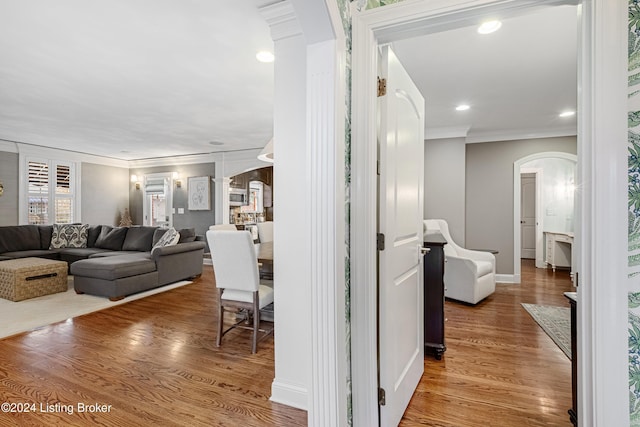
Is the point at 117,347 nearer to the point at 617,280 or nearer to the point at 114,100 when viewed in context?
the point at 114,100

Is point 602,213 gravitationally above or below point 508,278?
above

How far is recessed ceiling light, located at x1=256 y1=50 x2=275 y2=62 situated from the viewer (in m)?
2.60

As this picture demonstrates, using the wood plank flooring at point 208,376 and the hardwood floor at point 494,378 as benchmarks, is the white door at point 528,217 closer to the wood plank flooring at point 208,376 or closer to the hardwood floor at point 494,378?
the hardwood floor at point 494,378

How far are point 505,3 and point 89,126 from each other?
227 inches

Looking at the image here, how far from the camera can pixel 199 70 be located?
292 centimetres

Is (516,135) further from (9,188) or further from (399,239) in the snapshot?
(9,188)

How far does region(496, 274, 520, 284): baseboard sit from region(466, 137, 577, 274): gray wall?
7 cm

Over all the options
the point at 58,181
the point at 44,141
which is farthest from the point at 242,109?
the point at 58,181

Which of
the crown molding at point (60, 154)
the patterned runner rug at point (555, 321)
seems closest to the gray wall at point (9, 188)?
the crown molding at point (60, 154)

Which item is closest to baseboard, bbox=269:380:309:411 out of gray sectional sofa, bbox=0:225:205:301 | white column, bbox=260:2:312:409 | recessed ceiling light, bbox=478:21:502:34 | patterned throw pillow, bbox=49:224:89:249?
white column, bbox=260:2:312:409

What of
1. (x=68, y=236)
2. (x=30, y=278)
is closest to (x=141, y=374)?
(x=30, y=278)

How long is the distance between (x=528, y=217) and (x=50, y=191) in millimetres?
10804

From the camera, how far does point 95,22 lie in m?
2.15

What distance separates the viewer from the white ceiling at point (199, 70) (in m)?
2.12
